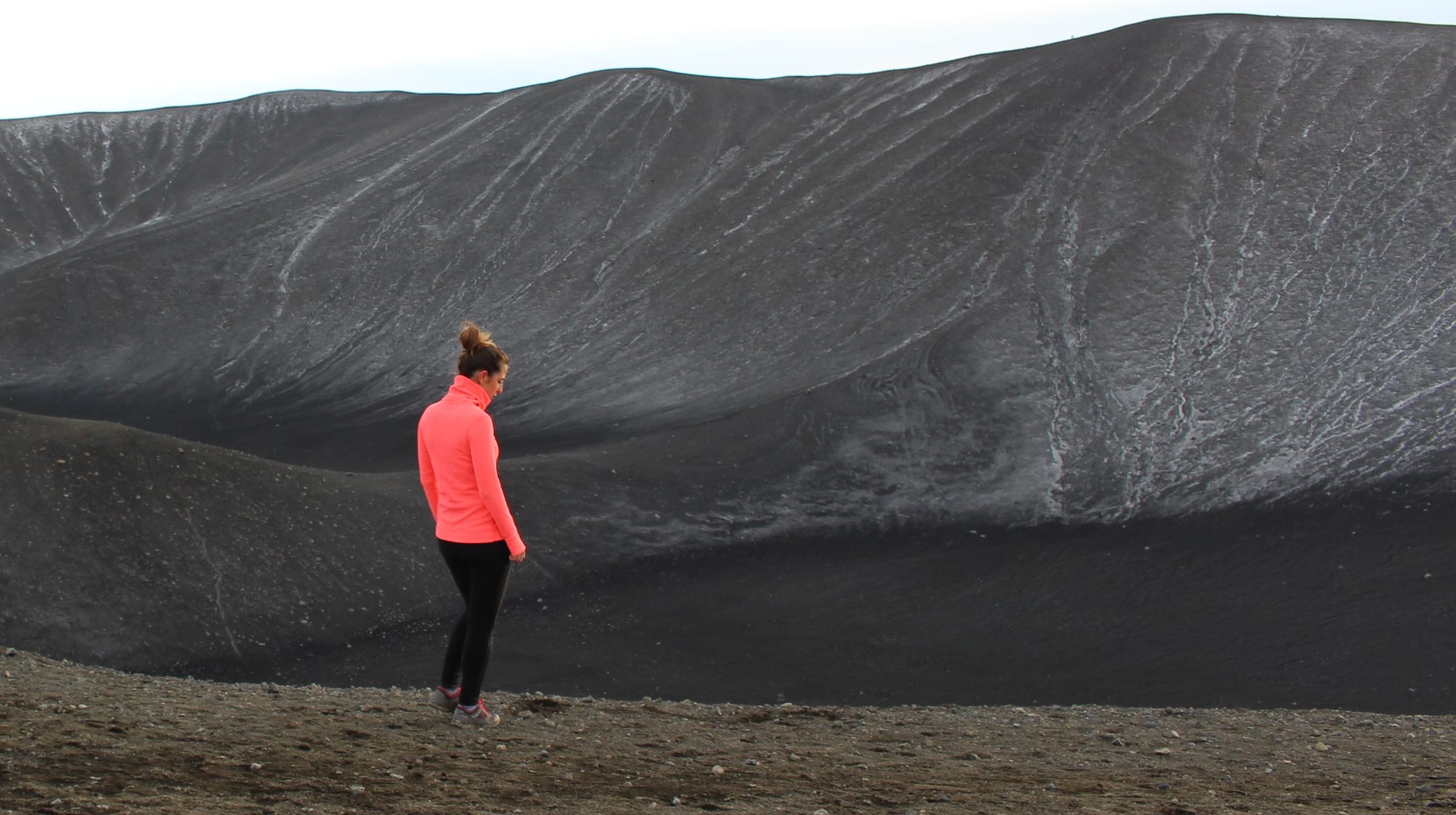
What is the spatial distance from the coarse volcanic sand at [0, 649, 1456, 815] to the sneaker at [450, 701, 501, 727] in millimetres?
68

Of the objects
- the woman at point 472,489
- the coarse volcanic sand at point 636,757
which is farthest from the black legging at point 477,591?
the coarse volcanic sand at point 636,757

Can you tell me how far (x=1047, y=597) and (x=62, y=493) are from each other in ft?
32.9

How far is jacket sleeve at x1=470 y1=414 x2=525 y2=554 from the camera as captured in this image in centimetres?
660

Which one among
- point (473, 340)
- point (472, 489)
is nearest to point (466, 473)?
point (472, 489)

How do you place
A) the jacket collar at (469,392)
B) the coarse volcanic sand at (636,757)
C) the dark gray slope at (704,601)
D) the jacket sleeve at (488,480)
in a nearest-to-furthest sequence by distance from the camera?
1. the coarse volcanic sand at (636,757)
2. the jacket sleeve at (488,480)
3. the jacket collar at (469,392)
4. the dark gray slope at (704,601)

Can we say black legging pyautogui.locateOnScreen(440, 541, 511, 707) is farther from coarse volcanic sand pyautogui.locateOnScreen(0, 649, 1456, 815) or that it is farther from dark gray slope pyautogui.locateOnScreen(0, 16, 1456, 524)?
dark gray slope pyautogui.locateOnScreen(0, 16, 1456, 524)

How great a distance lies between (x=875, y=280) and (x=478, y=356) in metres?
18.3

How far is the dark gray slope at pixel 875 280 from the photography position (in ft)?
63.2

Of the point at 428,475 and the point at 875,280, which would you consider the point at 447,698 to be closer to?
the point at 428,475

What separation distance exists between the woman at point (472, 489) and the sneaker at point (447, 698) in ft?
1.39

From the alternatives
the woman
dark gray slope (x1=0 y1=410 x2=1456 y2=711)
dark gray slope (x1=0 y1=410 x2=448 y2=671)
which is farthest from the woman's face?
dark gray slope (x1=0 y1=410 x2=448 y2=671)

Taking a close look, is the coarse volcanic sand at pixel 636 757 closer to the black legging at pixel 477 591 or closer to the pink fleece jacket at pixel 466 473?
the black legging at pixel 477 591

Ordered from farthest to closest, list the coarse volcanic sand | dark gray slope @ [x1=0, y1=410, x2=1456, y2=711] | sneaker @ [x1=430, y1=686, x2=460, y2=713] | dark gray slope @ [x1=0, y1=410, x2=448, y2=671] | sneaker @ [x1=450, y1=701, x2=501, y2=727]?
dark gray slope @ [x1=0, y1=410, x2=448, y2=671]
dark gray slope @ [x1=0, y1=410, x2=1456, y2=711]
sneaker @ [x1=430, y1=686, x2=460, y2=713]
sneaker @ [x1=450, y1=701, x2=501, y2=727]
the coarse volcanic sand

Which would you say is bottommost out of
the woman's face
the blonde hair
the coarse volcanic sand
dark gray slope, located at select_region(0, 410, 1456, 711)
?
the coarse volcanic sand
